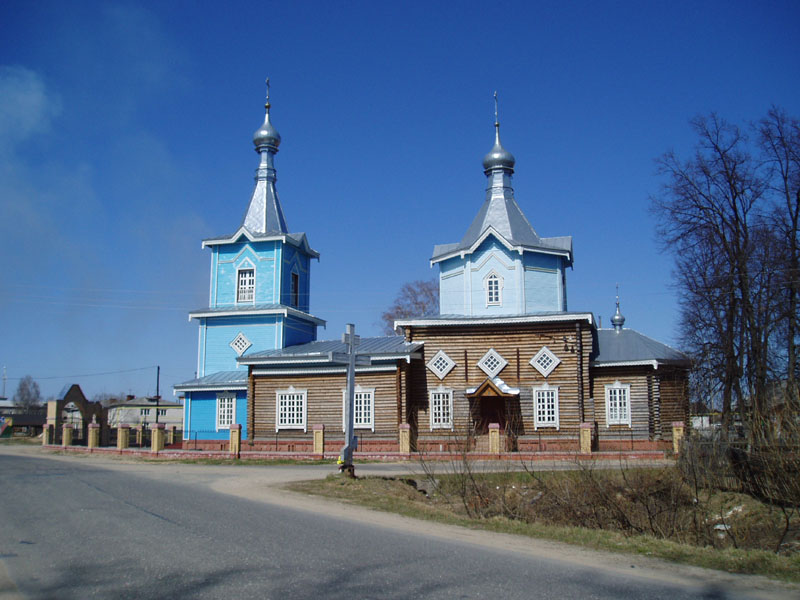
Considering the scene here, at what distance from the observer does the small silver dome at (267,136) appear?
38.4 m

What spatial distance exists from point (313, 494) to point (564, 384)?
51.5 ft

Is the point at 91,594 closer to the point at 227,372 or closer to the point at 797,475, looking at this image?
the point at 797,475

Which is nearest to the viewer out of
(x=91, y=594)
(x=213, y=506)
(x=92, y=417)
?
(x=91, y=594)

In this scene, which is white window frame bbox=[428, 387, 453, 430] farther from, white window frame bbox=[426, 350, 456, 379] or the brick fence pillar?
the brick fence pillar

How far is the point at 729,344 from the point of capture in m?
24.4

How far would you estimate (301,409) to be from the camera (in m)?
31.4

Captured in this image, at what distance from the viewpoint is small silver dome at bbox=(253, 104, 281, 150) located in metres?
38.4

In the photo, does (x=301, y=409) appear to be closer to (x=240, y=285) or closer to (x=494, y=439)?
(x=240, y=285)

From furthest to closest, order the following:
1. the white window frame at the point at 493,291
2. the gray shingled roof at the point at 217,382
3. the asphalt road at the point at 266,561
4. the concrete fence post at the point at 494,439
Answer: the gray shingled roof at the point at 217,382 < the white window frame at the point at 493,291 < the concrete fence post at the point at 494,439 < the asphalt road at the point at 266,561

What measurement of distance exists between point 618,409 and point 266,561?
23.8m

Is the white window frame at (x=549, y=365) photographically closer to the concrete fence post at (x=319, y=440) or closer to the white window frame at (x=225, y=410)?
the concrete fence post at (x=319, y=440)

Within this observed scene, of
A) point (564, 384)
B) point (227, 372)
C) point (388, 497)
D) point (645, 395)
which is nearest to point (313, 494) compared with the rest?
point (388, 497)

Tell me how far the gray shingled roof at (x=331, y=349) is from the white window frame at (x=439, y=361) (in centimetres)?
83

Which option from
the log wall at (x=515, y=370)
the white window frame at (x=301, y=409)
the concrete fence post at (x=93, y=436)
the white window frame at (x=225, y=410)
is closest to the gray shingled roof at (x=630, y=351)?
the log wall at (x=515, y=370)
